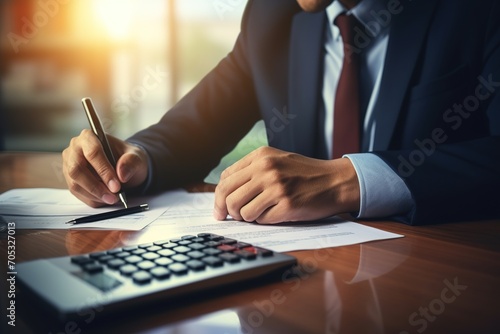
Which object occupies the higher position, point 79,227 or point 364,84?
point 364,84

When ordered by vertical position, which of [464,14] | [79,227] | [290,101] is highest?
[464,14]

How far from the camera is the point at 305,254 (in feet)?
1.70

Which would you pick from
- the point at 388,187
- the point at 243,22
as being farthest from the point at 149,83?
the point at 388,187

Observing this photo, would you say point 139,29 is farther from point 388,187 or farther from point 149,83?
point 388,187

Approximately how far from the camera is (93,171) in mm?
830

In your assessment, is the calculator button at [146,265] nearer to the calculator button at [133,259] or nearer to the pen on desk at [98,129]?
the calculator button at [133,259]

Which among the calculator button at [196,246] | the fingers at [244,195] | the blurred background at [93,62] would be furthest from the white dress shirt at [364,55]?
the blurred background at [93,62]

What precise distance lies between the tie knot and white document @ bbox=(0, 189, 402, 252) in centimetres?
51

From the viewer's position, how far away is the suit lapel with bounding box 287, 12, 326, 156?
45.8 inches

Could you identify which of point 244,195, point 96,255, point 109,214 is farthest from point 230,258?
point 109,214

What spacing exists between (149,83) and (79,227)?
7.62 feet

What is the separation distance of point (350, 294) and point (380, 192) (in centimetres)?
30

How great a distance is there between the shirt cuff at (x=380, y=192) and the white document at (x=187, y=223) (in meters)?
0.04

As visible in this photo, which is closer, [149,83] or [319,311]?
[319,311]
